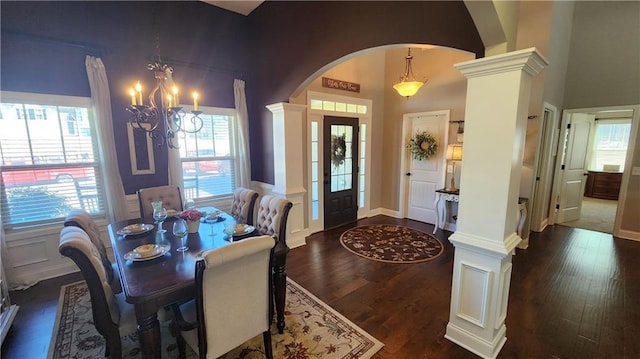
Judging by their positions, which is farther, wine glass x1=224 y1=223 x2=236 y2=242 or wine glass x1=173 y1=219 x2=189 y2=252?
wine glass x1=224 y1=223 x2=236 y2=242

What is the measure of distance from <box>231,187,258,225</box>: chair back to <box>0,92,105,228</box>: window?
1.78 m

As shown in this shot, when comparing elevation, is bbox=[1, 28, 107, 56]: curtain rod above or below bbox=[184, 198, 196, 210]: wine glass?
above

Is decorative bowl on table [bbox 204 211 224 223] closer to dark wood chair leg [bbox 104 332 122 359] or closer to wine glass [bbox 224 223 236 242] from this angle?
wine glass [bbox 224 223 236 242]

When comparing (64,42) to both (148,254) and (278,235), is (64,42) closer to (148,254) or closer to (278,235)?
(148,254)

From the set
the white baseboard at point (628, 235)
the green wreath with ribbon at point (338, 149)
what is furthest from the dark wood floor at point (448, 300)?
the green wreath with ribbon at point (338, 149)

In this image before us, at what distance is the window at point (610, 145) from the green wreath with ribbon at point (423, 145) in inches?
230

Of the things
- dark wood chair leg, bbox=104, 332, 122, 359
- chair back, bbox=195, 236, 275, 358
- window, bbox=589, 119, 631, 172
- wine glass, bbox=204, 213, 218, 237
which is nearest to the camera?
chair back, bbox=195, 236, 275, 358

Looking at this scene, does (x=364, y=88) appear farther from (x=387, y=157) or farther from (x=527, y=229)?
(x=527, y=229)

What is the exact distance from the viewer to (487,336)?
1.96m

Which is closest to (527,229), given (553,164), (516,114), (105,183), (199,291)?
(553,164)

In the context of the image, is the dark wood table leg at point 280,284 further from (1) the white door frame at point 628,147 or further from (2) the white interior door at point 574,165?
(2) the white interior door at point 574,165

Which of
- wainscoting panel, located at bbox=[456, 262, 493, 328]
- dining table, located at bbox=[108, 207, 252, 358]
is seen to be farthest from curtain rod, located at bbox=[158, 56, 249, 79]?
wainscoting panel, located at bbox=[456, 262, 493, 328]

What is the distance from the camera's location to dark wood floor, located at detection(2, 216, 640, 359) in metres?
2.06

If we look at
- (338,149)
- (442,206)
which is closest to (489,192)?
(442,206)
